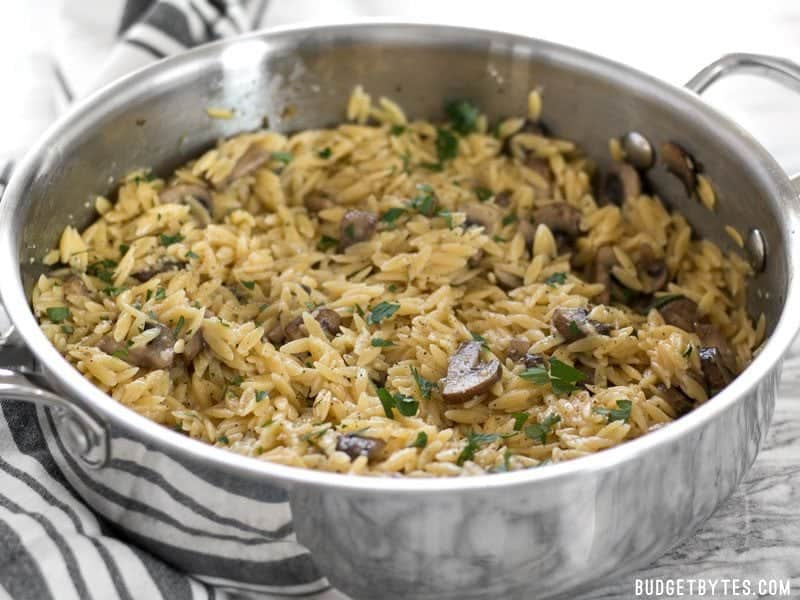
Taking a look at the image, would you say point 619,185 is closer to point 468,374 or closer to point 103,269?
point 468,374

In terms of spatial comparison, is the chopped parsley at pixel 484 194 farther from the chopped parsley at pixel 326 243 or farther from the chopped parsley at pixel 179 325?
the chopped parsley at pixel 179 325

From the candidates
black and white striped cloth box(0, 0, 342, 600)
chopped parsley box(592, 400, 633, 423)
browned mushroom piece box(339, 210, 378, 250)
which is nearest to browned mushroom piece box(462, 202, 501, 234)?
browned mushroom piece box(339, 210, 378, 250)

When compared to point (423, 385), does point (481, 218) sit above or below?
above

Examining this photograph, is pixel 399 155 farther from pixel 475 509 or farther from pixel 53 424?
pixel 475 509

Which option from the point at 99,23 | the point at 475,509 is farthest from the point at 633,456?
the point at 99,23

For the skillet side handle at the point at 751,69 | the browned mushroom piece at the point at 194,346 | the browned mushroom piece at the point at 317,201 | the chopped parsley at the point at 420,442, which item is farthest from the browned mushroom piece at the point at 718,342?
the browned mushroom piece at the point at 194,346

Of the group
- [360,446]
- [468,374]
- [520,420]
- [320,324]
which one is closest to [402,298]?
[320,324]
